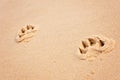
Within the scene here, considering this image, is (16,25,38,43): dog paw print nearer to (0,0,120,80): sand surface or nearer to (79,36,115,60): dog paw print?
(0,0,120,80): sand surface

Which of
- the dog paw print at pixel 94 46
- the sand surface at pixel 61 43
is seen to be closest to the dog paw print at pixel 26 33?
the sand surface at pixel 61 43

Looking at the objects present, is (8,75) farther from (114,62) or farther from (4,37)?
(114,62)

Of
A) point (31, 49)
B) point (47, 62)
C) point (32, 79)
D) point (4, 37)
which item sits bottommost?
point (32, 79)

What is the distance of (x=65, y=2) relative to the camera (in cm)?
210

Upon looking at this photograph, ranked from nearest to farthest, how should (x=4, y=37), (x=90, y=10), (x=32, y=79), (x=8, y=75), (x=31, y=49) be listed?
1. (x=32, y=79)
2. (x=8, y=75)
3. (x=31, y=49)
4. (x=90, y=10)
5. (x=4, y=37)

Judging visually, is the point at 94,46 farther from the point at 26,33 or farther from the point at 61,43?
the point at 26,33

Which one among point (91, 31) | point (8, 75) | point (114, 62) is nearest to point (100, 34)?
point (91, 31)

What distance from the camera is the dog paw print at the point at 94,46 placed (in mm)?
1332

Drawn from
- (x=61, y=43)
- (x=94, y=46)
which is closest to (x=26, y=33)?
(x=61, y=43)

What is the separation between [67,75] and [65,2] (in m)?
1.01

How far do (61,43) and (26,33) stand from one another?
0.43 m

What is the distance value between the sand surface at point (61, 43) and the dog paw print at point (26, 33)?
2.1 inches

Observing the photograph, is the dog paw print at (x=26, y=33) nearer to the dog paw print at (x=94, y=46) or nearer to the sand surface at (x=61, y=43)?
the sand surface at (x=61, y=43)

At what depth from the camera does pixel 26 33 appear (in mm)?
1857
